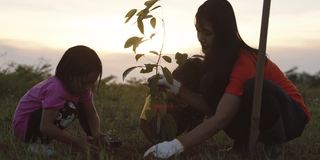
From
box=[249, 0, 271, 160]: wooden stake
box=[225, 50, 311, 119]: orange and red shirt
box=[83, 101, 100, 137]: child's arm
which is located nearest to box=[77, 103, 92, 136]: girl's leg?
box=[83, 101, 100, 137]: child's arm

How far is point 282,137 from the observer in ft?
11.8

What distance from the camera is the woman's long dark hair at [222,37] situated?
3.49 m

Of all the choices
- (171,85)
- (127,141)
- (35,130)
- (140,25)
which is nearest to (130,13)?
(140,25)

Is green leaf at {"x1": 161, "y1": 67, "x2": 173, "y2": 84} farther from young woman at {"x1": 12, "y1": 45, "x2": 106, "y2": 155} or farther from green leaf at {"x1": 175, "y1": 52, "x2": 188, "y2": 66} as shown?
young woman at {"x1": 12, "y1": 45, "x2": 106, "y2": 155}

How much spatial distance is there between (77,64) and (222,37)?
2.82 ft

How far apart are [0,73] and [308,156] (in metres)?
5.64

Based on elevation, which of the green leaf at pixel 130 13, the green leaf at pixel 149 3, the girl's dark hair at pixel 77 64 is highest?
the green leaf at pixel 149 3

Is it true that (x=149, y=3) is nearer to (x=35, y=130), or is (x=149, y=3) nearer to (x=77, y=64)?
(x=77, y=64)

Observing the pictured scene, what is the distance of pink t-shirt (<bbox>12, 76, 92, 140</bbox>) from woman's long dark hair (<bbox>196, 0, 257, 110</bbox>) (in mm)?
863

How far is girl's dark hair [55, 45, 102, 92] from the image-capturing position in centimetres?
352

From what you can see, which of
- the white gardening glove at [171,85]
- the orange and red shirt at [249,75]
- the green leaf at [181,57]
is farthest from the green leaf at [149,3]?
the orange and red shirt at [249,75]

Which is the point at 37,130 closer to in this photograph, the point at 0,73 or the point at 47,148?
the point at 47,148

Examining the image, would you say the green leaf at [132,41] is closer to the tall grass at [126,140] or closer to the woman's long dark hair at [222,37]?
the woman's long dark hair at [222,37]

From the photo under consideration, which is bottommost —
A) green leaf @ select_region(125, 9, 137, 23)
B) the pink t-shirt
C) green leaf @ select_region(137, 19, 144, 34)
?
the pink t-shirt
